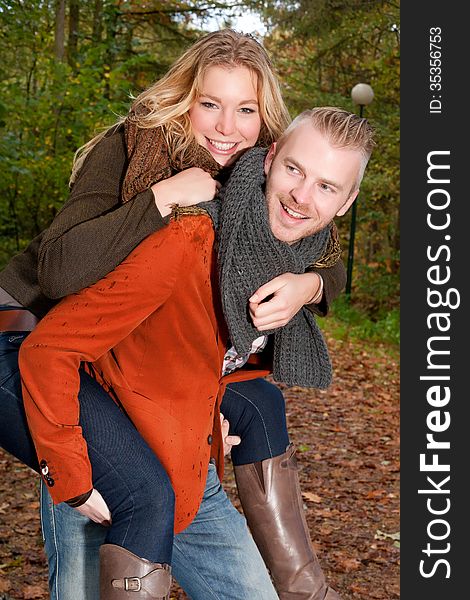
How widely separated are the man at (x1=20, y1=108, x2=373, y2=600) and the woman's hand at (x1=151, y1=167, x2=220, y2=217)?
54 millimetres

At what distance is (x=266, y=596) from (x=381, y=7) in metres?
14.3

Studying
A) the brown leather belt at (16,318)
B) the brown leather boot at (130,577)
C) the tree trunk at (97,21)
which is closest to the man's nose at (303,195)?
the brown leather belt at (16,318)

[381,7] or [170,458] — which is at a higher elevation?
[381,7]

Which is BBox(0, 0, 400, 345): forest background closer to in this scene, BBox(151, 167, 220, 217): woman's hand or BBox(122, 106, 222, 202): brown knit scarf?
BBox(122, 106, 222, 202): brown knit scarf

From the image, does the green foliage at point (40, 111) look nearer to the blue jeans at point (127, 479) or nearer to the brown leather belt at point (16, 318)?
the brown leather belt at point (16, 318)

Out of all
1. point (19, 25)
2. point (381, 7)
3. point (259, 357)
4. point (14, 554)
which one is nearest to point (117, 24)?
point (381, 7)

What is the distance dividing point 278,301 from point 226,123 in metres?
0.65

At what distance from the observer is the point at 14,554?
4898 millimetres

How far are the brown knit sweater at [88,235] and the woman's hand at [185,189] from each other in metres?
0.03

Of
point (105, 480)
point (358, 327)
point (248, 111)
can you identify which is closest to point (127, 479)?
point (105, 480)

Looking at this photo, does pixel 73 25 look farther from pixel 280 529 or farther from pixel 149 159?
pixel 280 529

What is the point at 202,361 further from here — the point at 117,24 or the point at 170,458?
the point at 117,24

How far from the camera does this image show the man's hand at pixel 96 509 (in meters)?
2.22

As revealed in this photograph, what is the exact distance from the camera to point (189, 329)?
7.48ft
